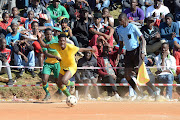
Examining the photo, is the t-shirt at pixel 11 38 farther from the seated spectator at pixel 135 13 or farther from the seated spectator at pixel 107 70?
the seated spectator at pixel 135 13

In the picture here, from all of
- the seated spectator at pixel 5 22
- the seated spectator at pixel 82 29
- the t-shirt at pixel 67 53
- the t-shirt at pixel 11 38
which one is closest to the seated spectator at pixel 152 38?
the seated spectator at pixel 82 29

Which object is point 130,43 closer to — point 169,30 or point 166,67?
point 166,67

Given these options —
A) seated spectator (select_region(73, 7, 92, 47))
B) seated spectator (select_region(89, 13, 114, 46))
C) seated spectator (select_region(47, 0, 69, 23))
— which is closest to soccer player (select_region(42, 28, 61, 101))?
seated spectator (select_region(89, 13, 114, 46))

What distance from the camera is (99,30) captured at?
15.2 metres

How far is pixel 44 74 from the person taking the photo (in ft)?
40.3

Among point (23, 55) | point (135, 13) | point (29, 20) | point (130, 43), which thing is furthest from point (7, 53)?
point (135, 13)

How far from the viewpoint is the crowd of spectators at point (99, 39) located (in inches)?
537

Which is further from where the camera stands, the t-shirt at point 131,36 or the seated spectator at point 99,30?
the seated spectator at point 99,30

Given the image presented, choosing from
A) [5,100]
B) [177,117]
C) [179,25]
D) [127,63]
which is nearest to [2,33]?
[5,100]

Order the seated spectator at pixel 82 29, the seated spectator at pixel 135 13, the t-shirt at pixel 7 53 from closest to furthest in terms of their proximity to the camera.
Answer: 1. the t-shirt at pixel 7 53
2. the seated spectator at pixel 82 29
3. the seated spectator at pixel 135 13

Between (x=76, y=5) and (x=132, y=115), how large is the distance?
9.29m

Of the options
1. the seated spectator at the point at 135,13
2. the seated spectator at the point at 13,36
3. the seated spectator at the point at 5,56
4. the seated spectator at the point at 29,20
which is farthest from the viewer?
the seated spectator at the point at 135,13

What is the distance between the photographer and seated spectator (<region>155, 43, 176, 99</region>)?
1359 centimetres

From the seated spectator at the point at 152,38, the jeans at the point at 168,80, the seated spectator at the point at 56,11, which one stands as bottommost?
the jeans at the point at 168,80
